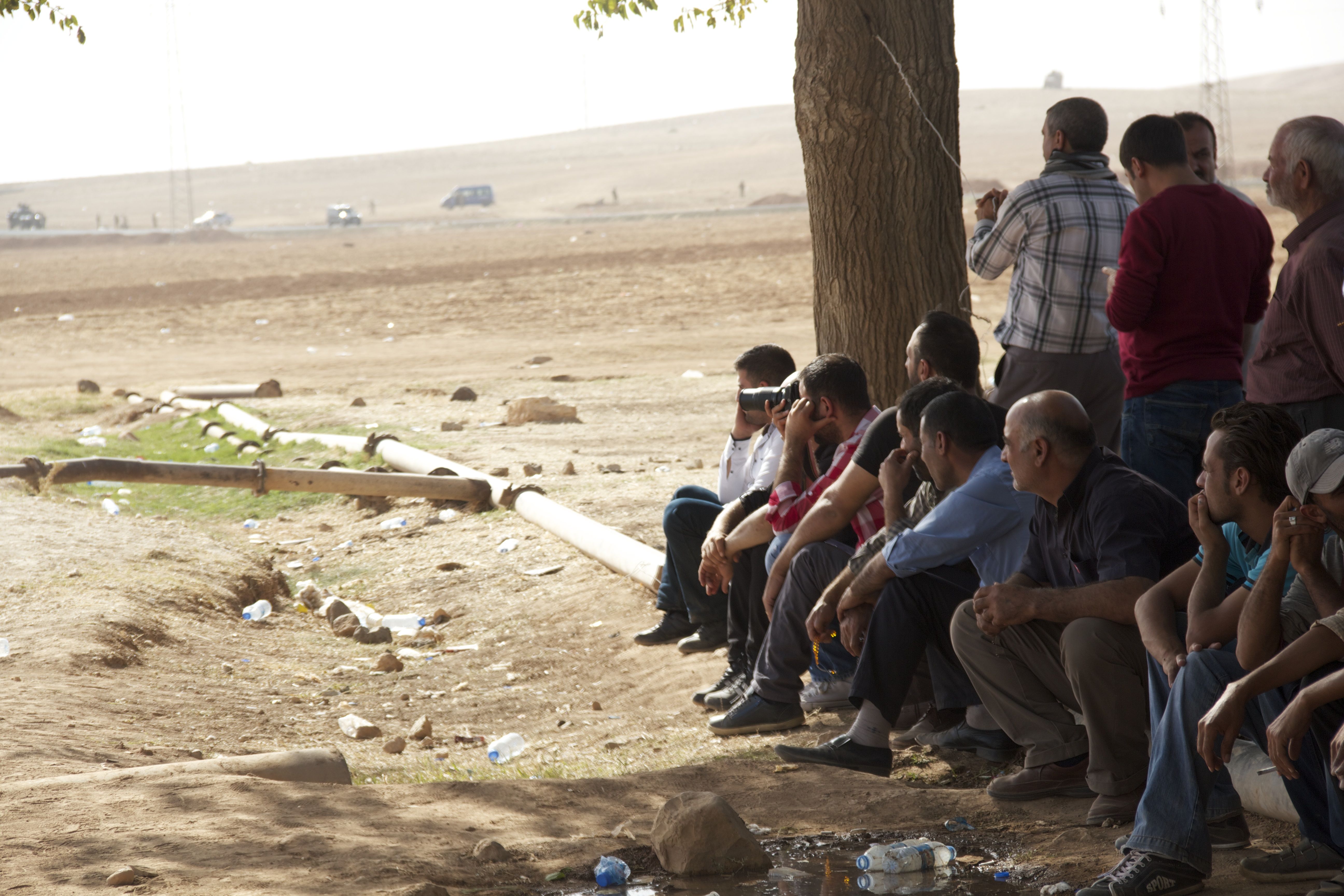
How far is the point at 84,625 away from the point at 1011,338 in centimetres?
475

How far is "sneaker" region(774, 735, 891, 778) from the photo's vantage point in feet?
15.0

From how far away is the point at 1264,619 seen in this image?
3328mm

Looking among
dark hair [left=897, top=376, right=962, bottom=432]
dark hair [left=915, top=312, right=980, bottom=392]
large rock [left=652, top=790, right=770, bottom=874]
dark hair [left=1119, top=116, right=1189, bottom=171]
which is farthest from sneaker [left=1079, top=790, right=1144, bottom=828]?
dark hair [left=1119, top=116, right=1189, bottom=171]

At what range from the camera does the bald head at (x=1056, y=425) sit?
4.07 meters

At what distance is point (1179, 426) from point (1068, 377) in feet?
2.15

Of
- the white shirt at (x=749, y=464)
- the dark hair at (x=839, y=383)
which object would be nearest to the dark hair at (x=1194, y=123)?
the dark hair at (x=839, y=383)

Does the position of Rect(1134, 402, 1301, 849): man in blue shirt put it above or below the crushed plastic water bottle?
above

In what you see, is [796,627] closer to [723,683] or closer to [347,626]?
[723,683]

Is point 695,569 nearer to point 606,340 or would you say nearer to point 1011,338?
point 1011,338

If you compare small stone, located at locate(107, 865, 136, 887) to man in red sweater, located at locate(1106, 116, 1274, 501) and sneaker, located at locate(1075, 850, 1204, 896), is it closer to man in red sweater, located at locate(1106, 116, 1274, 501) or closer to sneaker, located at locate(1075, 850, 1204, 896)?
sneaker, located at locate(1075, 850, 1204, 896)

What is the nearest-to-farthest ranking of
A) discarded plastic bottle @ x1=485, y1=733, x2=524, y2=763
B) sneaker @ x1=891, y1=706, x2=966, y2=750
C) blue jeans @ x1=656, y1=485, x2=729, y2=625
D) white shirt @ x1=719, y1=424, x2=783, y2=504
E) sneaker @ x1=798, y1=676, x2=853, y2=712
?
sneaker @ x1=891, y1=706, x2=966, y2=750
sneaker @ x1=798, y1=676, x2=853, y2=712
discarded plastic bottle @ x1=485, y1=733, x2=524, y2=763
white shirt @ x1=719, y1=424, x2=783, y2=504
blue jeans @ x1=656, y1=485, x2=729, y2=625

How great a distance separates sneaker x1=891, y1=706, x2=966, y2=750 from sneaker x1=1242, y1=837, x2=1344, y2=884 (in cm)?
154

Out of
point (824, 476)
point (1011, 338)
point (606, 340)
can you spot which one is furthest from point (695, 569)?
point (606, 340)

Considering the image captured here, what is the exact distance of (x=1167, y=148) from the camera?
4895 mm
